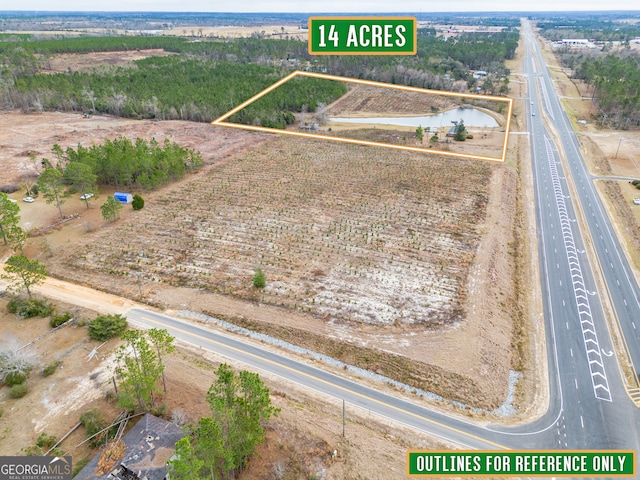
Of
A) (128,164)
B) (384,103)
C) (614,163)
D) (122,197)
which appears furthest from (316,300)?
(384,103)

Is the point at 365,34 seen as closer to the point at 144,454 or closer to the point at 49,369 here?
the point at 144,454

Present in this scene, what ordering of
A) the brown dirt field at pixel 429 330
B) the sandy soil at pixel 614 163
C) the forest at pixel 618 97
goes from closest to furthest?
1. the brown dirt field at pixel 429 330
2. the sandy soil at pixel 614 163
3. the forest at pixel 618 97

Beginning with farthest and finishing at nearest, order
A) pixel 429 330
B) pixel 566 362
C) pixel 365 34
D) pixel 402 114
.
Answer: pixel 402 114
pixel 429 330
pixel 566 362
pixel 365 34

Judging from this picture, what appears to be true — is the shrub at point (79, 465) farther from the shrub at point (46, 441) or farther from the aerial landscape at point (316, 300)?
the shrub at point (46, 441)

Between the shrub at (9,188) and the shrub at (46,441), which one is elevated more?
the shrub at (9,188)

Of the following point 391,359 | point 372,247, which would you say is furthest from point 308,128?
point 391,359

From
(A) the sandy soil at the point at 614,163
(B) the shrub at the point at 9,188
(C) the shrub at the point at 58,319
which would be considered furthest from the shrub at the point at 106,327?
(A) the sandy soil at the point at 614,163
